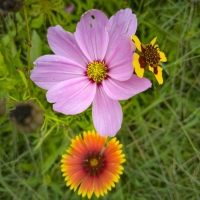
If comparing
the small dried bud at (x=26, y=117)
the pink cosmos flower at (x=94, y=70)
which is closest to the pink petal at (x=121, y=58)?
the pink cosmos flower at (x=94, y=70)

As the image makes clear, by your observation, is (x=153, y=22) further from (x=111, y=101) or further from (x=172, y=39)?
(x=111, y=101)

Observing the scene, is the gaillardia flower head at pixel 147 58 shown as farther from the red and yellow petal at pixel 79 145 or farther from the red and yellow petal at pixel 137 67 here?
the red and yellow petal at pixel 79 145

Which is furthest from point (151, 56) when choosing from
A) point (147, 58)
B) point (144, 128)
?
point (144, 128)

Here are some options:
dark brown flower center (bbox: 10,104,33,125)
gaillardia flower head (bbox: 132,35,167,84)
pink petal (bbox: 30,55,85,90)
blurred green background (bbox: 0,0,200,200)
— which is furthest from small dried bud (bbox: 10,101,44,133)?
blurred green background (bbox: 0,0,200,200)

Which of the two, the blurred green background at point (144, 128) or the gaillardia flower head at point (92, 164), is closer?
the gaillardia flower head at point (92, 164)

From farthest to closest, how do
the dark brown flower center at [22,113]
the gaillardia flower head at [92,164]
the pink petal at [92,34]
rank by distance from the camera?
the gaillardia flower head at [92,164] < the pink petal at [92,34] < the dark brown flower center at [22,113]

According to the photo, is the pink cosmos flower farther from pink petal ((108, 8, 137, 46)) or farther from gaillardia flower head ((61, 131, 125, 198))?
gaillardia flower head ((61, 131, 125, 198))

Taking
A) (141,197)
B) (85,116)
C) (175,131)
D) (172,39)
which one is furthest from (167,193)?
(172,39)
